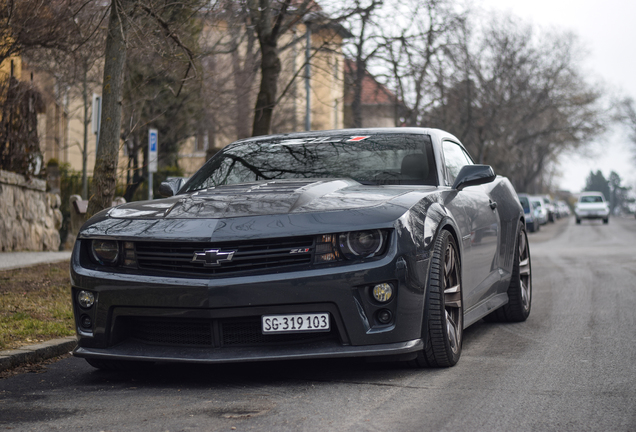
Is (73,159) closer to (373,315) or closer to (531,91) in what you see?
(531,91)

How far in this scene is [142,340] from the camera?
4805 millimetres

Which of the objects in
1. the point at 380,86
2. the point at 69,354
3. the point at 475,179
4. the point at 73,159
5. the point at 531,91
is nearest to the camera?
the point at 475,179

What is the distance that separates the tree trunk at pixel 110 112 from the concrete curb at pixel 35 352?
9.27 feet

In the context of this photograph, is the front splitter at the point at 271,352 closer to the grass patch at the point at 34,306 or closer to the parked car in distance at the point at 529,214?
the grass patch at the point at 34,306

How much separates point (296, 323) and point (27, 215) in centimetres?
1228

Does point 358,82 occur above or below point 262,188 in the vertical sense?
above

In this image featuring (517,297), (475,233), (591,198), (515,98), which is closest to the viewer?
(475,233)

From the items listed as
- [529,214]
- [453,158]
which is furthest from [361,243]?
[529,214]

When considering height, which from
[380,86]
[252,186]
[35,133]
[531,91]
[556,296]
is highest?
[531,91]

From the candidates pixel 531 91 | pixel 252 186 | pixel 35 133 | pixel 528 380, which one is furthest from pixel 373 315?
pixel 531 91

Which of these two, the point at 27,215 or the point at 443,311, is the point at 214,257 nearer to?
the point at 443,311

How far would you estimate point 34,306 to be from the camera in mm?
8008

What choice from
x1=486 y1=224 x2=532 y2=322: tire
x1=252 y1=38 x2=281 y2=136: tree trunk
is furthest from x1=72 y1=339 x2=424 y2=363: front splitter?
x1=252 y1=38 x2=281 y2=136: tree trunk

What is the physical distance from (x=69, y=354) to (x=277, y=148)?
2.21 meters
